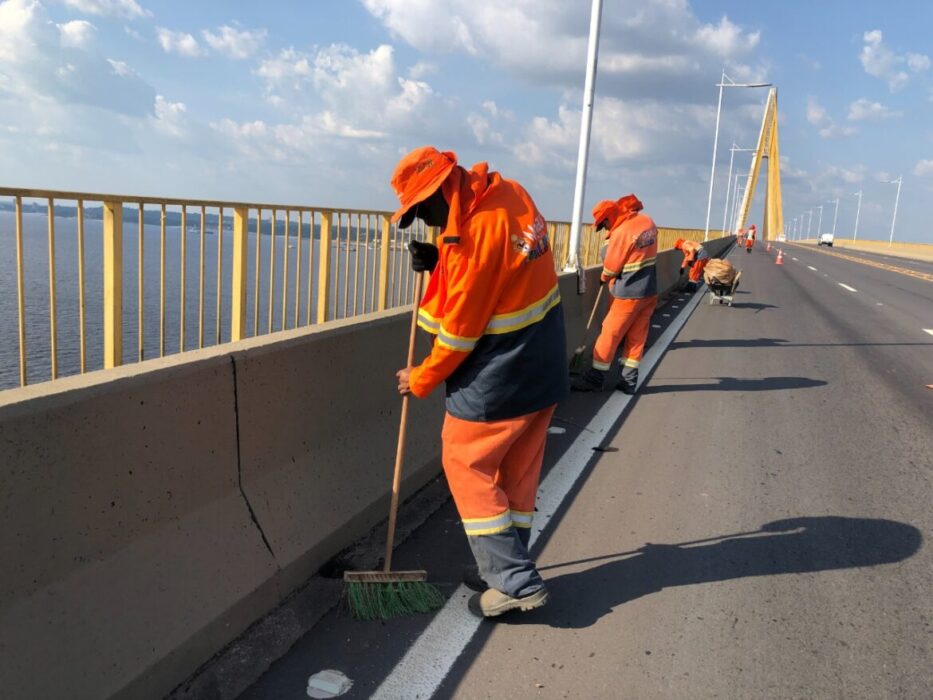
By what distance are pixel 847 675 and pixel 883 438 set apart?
4.01 meters

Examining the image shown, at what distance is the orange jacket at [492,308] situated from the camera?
2.93 metres

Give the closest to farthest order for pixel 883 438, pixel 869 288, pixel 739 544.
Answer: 1. pixel 739 544
2. pixel 883 438
3. pixel 869 288

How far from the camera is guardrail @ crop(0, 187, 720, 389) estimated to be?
3545 mm

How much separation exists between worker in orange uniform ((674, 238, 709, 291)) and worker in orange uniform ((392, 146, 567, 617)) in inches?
470

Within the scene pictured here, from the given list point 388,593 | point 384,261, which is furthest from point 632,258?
point 388,593

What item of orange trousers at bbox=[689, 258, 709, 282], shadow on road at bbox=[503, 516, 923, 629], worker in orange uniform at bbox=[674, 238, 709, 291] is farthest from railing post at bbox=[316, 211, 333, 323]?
orange trousers at bbox=[689, 258, 709, 282]

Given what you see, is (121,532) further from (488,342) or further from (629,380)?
(629,380)

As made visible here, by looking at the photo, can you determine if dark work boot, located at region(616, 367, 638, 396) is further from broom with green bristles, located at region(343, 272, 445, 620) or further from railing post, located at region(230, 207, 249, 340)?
broom with green bristles, located at region(343, 272, 445, 620)

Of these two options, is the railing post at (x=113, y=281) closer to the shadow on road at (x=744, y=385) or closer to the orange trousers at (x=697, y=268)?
the shadow on road at (x=744, y=385)

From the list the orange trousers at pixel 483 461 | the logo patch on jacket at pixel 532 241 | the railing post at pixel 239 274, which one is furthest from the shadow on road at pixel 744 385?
the logo patch on jacket at pixel 532 241

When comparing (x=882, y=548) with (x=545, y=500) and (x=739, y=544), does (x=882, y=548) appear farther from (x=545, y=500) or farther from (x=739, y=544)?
(x=545, y=500)

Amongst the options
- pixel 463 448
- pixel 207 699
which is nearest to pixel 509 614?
pixel 463 448

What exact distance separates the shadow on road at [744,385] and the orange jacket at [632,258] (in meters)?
1.07

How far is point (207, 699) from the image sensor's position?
264cm
